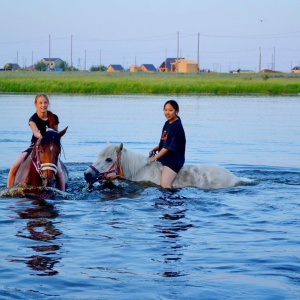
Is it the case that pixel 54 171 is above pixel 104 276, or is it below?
above

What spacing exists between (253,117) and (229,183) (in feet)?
71.0

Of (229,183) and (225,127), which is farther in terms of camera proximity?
(225,127)

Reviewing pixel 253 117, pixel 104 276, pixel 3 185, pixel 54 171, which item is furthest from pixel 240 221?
pixel 253 117

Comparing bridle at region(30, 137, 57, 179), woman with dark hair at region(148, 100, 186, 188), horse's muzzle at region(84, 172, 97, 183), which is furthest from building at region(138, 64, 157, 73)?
bridle at region(30, 137, 57, 179)

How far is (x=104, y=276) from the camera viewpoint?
7242mm

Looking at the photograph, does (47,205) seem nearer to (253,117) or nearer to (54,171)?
(54,171)

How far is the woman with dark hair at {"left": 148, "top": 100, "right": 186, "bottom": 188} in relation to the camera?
12453 millimetres

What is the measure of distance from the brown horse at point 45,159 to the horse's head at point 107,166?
1539 mm

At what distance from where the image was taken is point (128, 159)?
12.8 meters

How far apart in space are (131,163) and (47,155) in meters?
2.91

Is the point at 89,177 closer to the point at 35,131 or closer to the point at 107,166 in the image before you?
the point at 107,166

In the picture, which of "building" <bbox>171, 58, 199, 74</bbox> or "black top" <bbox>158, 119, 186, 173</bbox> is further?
"building" <bbox>171, 58, 199, 74</bbox>

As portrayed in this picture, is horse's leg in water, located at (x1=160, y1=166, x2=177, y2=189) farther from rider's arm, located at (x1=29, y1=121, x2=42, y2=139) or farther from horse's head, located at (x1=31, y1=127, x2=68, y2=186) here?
horse's head, located at (x1=31, y1=127, x2=68, y2=186)

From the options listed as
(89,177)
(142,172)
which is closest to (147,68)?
(142,172)
